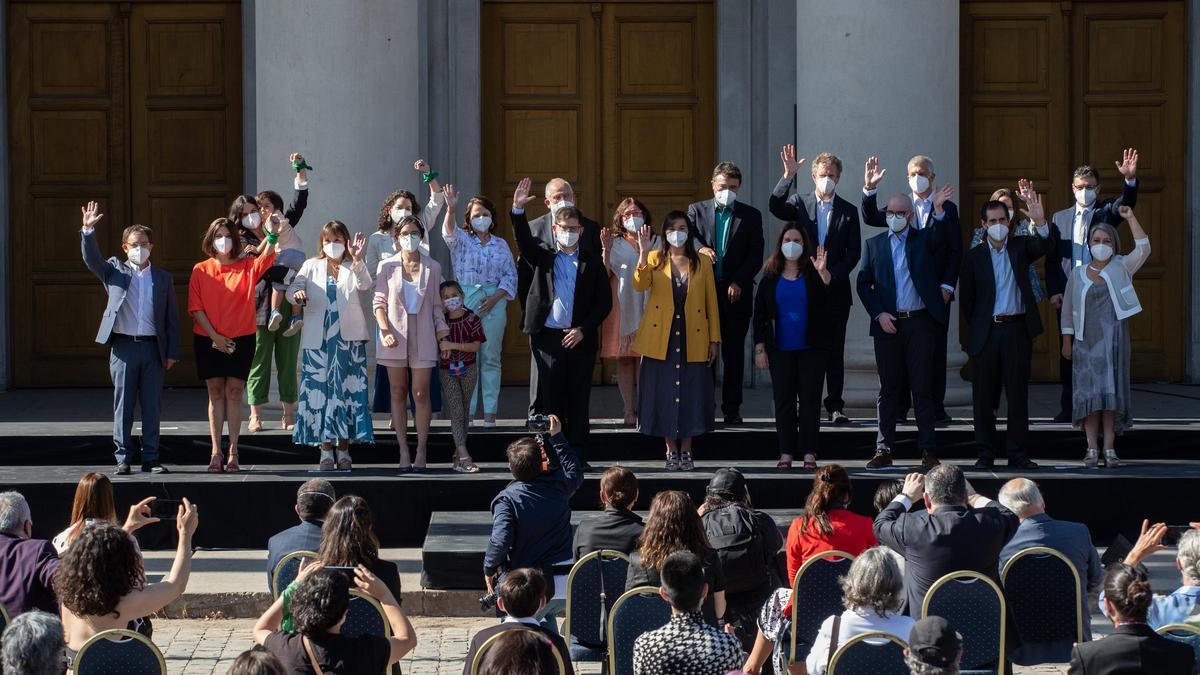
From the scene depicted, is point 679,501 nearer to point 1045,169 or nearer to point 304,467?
point 304,467

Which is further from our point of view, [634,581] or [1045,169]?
[1045,169]

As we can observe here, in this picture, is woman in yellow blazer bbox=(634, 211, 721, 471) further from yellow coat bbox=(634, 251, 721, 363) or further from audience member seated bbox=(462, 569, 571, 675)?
audience member seated bbox=(462, 569, 571, 675)

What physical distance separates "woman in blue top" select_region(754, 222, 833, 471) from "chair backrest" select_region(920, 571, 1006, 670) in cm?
477

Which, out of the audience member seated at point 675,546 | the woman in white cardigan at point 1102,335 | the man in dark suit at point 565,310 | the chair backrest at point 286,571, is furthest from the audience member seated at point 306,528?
the woman in white cardigan at point 1102,335

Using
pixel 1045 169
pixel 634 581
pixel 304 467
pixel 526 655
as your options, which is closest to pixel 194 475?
pixel 304 467

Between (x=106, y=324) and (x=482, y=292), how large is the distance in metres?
2.76

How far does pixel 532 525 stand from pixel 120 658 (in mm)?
2590

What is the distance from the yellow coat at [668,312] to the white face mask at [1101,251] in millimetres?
2613

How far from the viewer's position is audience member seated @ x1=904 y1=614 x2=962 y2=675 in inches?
221

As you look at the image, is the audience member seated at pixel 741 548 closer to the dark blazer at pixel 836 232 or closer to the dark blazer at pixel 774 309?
the dark blazer at pixel 774 309

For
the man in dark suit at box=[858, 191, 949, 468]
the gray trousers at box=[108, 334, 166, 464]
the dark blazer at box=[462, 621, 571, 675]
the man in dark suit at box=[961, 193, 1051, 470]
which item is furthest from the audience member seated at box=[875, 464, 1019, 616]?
the gray trousers at box=[108, 334, 166, 464]

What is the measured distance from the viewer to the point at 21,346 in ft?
55.7

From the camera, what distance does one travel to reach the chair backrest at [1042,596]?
760cm

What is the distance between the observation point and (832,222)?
12867 mm
